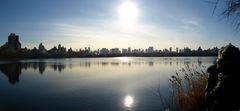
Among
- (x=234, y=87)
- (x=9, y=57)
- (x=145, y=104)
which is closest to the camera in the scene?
(x=234, y=87)

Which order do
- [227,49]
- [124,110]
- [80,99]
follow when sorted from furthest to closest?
[80,99] → [124,110] → [227,49]

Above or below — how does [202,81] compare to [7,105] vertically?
above

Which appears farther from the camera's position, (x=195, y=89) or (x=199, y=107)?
(x=195, y=89)

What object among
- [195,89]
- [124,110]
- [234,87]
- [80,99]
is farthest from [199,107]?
[80,99]

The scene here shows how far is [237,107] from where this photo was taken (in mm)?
7375

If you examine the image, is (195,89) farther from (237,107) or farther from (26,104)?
(26,104)

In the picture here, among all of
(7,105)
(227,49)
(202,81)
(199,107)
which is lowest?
(7,105)

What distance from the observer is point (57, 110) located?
18.4m

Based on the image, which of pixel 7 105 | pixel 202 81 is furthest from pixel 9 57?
pixel 202 81

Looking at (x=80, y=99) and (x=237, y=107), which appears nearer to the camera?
(x=237, y=107)

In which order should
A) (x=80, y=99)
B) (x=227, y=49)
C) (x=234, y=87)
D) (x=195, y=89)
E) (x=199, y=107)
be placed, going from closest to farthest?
1. (x=234, y=87)
2. (x=227, y=49)
3. (x=199, y=107)
4. (x=195, y=89)
5. (x=80, y=99)

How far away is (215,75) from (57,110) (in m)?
12.5

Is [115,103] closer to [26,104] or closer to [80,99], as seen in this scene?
[80,99]

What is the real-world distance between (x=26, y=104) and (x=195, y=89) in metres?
14.6
